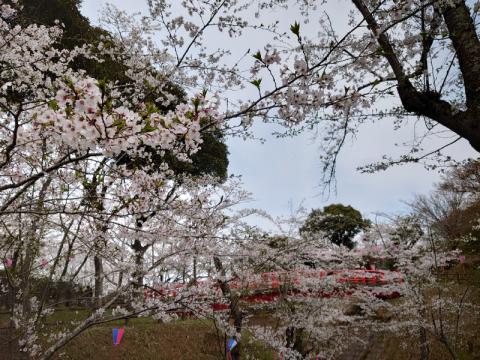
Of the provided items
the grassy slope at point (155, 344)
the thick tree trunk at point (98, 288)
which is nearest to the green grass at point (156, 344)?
the grassy slope at point (155, 344)

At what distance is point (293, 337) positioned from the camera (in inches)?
277

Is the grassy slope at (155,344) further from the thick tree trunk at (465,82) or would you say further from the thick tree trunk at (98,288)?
the thick tree trunk at (465,82)

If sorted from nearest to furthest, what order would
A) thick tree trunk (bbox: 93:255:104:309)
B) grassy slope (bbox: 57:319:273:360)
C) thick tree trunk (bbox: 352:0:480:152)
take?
thick tree trunk (bbox: 352:0:480:152), thick tree trunk (bbox: 93:255:104:309), grassy slope (bbox: 57:319:273:360)

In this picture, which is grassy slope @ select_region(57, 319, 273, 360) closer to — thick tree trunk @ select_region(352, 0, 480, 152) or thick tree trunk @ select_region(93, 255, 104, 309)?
thick tree trunk @ select_region(93, 255, 104, 309)

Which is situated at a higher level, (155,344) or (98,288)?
(98,288)

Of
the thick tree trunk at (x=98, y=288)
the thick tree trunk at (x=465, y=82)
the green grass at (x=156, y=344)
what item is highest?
the thick tree trunk at (x=465, y=82)

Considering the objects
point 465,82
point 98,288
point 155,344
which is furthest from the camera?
point 155,344

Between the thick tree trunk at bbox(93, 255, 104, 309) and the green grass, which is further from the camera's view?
Result: the green grass

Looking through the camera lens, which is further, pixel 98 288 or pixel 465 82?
pixel 98 288

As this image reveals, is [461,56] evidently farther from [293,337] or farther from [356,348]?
[356,348]

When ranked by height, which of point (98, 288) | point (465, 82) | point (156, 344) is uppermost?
point (465, 82)

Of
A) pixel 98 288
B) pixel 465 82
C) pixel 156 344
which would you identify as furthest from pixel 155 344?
pixel 465 82

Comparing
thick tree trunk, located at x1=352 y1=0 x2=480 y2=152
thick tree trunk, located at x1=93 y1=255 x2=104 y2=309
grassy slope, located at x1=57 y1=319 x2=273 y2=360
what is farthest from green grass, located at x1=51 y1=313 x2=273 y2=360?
thick tree trunk, located at x1=352 y1=0 x2=480 y2=152

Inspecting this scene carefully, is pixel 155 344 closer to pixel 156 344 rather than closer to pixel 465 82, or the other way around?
pixel 156 344
